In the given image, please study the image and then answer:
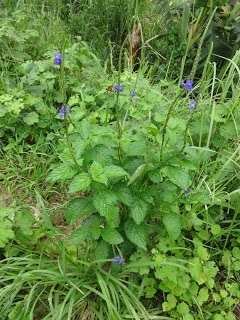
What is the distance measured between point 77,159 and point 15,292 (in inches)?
27.0

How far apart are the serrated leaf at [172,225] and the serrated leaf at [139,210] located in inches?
4.9

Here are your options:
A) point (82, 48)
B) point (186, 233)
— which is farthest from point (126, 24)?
point (186, 233)

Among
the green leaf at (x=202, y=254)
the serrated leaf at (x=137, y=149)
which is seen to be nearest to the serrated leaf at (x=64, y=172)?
the serrated leaf at (x=137, y=149)

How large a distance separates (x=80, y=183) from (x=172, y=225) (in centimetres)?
47

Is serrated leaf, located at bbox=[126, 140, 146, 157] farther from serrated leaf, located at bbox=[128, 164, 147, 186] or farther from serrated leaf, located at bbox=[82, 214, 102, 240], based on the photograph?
serrated leaf, located at bbox=[82, 214, 102, 240]

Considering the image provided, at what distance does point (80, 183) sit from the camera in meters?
1.35

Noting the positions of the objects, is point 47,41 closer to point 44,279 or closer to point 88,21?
point 88,21

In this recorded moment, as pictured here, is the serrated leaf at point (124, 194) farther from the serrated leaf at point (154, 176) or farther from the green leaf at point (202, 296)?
the green leaf at point (202, 296)

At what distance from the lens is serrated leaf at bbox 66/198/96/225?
57.8 inches

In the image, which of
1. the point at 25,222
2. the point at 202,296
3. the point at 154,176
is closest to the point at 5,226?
the point at 25,222

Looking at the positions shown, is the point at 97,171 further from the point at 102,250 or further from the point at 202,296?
the point at 202,296

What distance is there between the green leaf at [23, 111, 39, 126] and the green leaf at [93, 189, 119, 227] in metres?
1.09

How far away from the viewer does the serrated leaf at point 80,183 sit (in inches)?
52.8

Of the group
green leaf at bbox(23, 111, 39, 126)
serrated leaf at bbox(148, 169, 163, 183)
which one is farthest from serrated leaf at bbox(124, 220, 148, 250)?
green leaf at bbox(23, 111, 39, 126)
